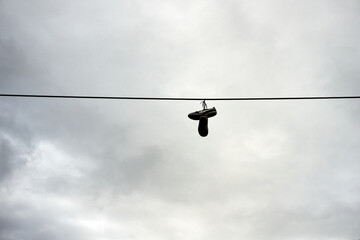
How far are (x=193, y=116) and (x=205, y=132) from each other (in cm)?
77

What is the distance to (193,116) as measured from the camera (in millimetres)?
8992

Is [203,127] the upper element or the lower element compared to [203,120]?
lower

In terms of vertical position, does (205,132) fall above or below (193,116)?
below

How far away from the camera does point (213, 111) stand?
8.89 m

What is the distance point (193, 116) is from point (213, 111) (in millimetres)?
662

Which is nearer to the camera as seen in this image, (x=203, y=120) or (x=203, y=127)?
(x=203, y=127)

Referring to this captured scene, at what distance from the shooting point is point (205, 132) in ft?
28.0

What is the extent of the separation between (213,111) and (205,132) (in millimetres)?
805

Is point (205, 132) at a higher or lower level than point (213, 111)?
lower
